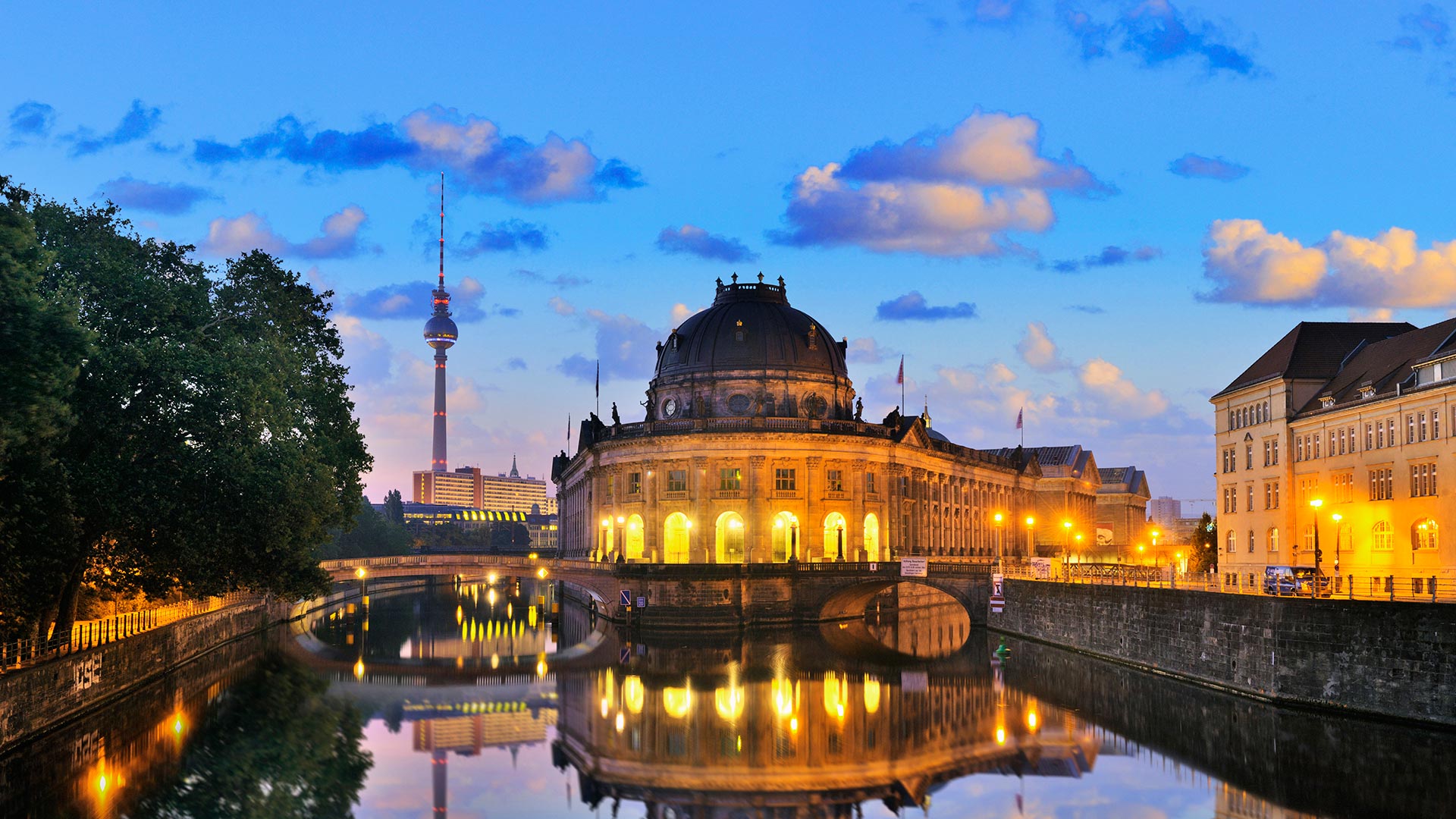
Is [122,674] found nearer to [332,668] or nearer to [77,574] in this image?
[77,574]

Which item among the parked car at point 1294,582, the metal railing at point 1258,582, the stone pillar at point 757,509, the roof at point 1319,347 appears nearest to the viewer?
the metal railing at point 1258,582

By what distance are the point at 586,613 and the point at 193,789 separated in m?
77.4

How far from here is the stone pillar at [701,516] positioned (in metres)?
105

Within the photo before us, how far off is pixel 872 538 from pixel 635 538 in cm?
2036

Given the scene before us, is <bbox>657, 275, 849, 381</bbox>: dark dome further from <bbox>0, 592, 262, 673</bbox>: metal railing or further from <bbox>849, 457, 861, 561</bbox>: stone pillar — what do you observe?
<bbox>0, 592, 262, 673</bbox>: metal railing

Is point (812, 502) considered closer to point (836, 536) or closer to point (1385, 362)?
point (836, 536)

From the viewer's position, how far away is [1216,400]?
97812 millimetres

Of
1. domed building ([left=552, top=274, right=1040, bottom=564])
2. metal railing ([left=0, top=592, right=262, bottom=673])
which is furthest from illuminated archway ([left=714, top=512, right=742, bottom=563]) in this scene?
metal railing ([left=0, top=592, right=262, bottom=673])

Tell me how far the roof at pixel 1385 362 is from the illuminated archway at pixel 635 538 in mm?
51927

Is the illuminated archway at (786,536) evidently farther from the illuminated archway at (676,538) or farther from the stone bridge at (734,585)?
the stone bridge at (734,585)

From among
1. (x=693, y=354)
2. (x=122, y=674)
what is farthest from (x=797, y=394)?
A: (x=122, y=674)

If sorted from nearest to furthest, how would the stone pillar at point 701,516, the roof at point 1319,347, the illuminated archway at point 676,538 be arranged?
the roof at point 1319,347 < the stone pillar at point 701,516 < the illuminated archway at point 676,538

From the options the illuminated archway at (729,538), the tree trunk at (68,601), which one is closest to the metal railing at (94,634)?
the tree trunk at (68,601)

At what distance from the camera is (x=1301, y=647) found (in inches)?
1870
